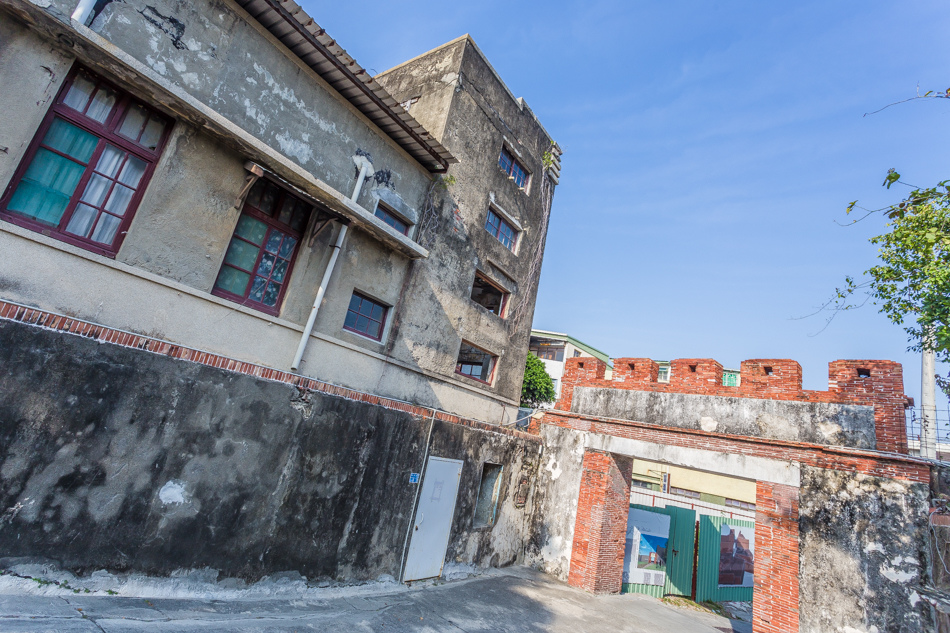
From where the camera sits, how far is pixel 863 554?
7.18 m

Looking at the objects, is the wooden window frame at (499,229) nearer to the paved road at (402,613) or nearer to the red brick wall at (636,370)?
the red brick wall at (636,370)

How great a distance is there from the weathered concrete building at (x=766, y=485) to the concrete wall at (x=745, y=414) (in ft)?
0.08

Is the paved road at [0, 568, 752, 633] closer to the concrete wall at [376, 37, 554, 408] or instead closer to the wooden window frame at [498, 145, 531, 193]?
the concrete wall at [376, 37, 554, 408]

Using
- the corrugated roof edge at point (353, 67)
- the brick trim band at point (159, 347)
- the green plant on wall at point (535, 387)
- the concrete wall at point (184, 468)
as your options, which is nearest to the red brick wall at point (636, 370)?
the concrete wall at point (184, 468)

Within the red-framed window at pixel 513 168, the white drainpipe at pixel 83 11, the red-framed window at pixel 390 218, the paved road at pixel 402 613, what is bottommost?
the paved road at pixel 402 613

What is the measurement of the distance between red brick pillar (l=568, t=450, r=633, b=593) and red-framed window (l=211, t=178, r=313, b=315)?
810 centimetres

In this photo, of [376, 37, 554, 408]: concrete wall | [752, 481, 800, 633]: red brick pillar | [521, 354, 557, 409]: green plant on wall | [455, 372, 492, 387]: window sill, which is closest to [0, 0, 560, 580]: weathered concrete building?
[376, 37, 554, 408]: concrete wall

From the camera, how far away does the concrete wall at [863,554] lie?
6.74m

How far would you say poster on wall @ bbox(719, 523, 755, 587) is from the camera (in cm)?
1276

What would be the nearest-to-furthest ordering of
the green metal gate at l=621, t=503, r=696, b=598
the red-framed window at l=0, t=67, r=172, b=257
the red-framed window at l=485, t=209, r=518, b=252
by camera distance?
the red-framed window at l=0, t=67, r=172, b=257, the red-framed window at l=485, t=209, r=518, b=252, the green metal gate at l=621, t=503, r=696, b=598

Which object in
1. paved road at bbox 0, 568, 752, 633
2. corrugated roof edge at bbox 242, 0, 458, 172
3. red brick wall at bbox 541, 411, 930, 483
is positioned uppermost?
corrugated roof edge at bbox 242, 0, 458, 172

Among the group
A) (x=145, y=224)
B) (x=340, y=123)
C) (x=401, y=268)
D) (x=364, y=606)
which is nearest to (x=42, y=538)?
Answer: (x=145, y=224)

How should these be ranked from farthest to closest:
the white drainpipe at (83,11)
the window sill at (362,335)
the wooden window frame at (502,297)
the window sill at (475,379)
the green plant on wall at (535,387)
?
the green plant on wall at (535,387) < the wooden window frame at (502,297) < the window sill at (475,379) < the window sill at (362,335) < the white drainpipe at (83,11)

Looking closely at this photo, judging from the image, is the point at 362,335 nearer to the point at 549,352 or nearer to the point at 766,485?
the point at 766,485
